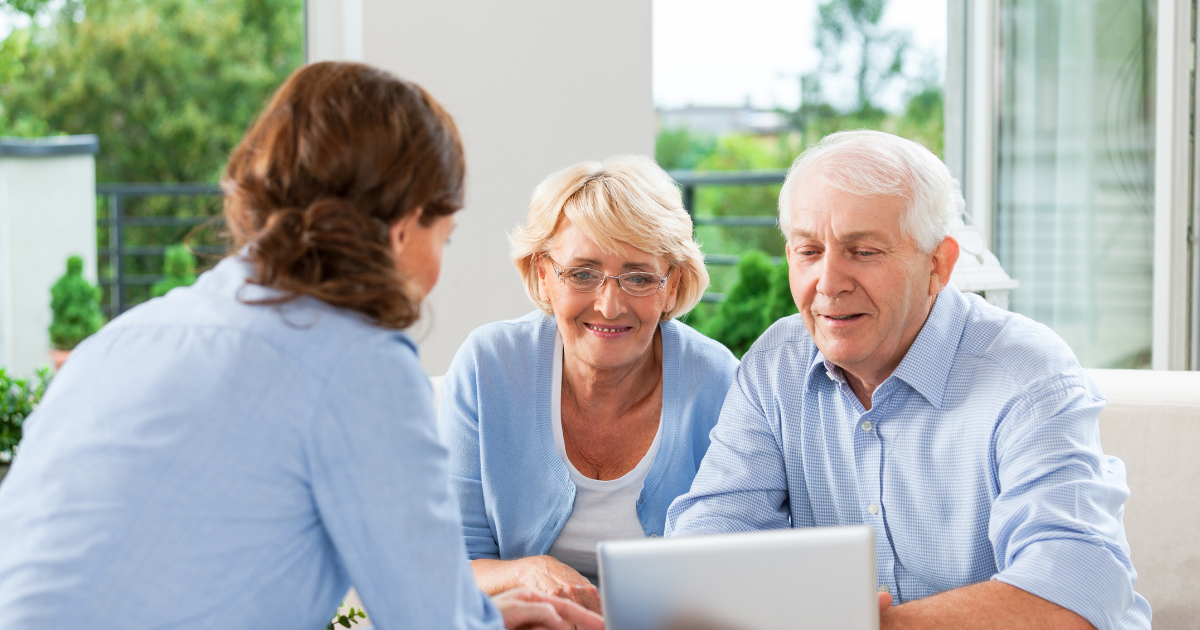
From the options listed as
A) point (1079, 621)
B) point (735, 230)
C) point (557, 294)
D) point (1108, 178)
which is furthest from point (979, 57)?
point (735, 230)

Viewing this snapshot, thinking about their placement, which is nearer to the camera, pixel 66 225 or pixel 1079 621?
pixel 1079 621

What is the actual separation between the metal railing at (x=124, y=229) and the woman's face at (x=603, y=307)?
88.9 inches

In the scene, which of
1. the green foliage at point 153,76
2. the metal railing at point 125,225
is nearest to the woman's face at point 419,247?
the green foliage at point 153,76

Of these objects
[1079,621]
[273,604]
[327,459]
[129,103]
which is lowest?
[1079,621]

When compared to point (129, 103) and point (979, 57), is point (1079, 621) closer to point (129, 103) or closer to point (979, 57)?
point (979, 57)

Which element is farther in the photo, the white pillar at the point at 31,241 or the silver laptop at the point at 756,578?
the white pillar at the point at 31,241

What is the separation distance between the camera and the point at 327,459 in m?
0.97

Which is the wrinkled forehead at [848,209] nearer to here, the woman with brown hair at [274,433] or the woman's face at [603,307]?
the woman's face at [603,307]

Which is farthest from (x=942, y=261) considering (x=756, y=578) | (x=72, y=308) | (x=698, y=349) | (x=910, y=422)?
(x=72, y=308)

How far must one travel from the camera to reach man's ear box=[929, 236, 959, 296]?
163 centimetres

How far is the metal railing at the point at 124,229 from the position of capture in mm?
3764

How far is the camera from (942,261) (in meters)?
1.63

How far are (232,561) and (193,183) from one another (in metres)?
3.59

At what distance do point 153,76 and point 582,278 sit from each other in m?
2.91
